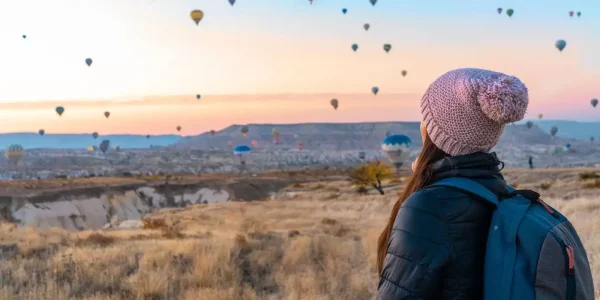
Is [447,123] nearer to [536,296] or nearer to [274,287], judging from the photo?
[536,296]

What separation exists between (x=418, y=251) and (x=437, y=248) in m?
0.07

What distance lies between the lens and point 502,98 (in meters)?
2.32

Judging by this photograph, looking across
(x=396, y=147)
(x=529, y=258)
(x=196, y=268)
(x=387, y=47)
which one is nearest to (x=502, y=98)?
(x=529, y=258)

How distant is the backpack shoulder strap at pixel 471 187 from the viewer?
2.25 metres

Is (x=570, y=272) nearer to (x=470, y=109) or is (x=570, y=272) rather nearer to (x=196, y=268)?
(x=470, y=109)

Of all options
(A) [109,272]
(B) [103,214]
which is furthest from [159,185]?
(A) [109,272]

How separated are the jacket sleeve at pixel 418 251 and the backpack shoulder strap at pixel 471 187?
11 cm

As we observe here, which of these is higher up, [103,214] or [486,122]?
[486,122]

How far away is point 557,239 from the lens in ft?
6.92

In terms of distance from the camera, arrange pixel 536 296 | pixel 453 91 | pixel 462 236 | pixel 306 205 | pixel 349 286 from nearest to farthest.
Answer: pixel 536 296 → pixel 462 236 → pixel 453 91 → pixel 349 286 → pixel 306 205

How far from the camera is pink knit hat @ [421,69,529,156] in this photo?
2.36 meters

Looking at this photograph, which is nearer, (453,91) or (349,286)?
(453,91)

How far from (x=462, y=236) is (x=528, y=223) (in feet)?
0.75

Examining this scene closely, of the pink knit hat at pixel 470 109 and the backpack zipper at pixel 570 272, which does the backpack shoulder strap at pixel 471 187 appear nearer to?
the pink knit hat at pixel 470 109
